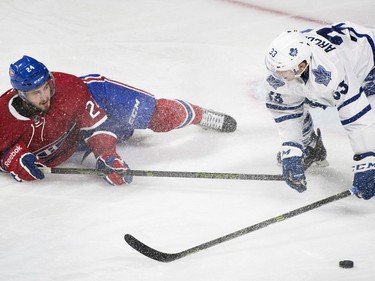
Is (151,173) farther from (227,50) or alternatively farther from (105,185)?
(227,50)

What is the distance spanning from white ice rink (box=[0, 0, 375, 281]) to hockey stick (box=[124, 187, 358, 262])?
0.11 feet

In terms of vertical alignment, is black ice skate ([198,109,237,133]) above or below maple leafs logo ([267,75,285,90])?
below

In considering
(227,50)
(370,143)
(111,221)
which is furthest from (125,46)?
(370,143)

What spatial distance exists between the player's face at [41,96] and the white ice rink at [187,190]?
36 cm

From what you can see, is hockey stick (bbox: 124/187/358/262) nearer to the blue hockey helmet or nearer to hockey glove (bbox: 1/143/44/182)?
hockey glove (bbox: 1/143/44/182)

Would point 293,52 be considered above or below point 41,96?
above

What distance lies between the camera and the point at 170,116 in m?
4.08

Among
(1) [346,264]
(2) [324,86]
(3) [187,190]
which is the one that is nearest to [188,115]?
(3) [187,190]

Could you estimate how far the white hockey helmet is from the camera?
10.2ft

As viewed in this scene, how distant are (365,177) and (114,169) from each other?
3.51ft

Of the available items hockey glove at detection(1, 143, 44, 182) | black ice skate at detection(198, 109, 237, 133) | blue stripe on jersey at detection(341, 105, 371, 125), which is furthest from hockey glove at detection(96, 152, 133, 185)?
blue stripe on jersey at detection(341, 105, 371, 125)

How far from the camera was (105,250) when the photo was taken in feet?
10.6

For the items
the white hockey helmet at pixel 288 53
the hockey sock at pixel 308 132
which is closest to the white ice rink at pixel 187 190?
the hockey sock at pixel 308 132

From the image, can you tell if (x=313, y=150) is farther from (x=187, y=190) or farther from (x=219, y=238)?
(x=219, y=238)
